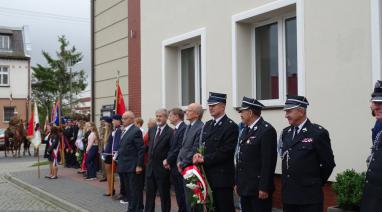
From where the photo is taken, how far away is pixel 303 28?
7742 millimetres

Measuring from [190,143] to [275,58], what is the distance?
2.63 m

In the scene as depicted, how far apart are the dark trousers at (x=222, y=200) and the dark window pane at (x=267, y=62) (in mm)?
2818

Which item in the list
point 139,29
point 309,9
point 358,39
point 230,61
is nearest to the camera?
point 358,39

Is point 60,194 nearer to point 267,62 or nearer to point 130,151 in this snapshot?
point 130,151

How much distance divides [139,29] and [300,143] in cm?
863

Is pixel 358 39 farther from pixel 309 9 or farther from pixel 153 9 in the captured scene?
pixel 153 9

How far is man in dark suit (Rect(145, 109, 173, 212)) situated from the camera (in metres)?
8.31

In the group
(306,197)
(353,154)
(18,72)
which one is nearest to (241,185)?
(306,197)

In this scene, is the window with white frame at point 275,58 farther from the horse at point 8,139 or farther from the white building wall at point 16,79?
the white building wall at point 16,79

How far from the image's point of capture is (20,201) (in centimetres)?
1150

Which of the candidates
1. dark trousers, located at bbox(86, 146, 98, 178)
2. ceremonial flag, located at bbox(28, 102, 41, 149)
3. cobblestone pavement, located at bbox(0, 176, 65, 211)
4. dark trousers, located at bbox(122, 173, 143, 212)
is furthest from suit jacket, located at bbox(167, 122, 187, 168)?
ceremonial flag, located at bbox(28, 102, 41, 149)

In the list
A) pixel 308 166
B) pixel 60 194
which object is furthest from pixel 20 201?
pixel 308 166

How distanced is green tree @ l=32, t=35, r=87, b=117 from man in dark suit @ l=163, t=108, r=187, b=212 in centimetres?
5300

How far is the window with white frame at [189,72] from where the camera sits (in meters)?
11.2
